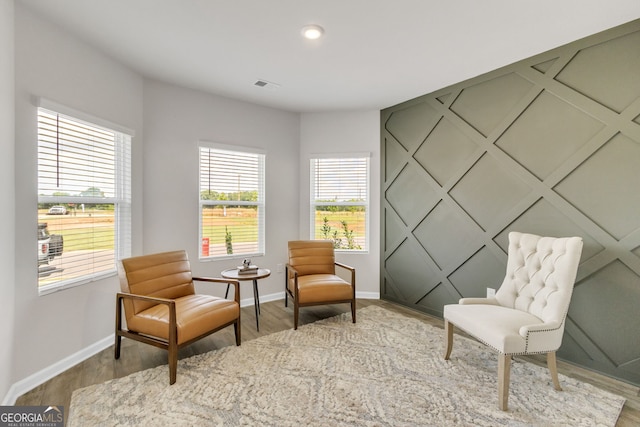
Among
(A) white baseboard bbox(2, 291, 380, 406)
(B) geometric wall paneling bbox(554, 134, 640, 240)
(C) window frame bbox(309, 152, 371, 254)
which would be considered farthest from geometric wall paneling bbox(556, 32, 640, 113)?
(A) white baseboard bbox(2, 291, 380, 406)

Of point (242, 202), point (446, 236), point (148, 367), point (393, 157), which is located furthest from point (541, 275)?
point (242, 202)

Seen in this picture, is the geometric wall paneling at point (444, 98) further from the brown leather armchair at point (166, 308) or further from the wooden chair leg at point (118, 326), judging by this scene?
the wooden chair leg at point (118, 326)

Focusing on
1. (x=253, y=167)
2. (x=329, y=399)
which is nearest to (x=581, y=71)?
(x=329, y=399)

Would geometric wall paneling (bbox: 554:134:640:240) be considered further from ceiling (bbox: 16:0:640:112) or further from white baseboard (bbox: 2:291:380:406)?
white baseboard (bbox: 2:291:380:406)

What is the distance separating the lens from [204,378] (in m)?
2.29

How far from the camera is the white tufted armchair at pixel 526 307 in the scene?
2.00m

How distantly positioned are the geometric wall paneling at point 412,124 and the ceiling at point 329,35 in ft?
1.23

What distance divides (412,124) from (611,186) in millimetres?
2114

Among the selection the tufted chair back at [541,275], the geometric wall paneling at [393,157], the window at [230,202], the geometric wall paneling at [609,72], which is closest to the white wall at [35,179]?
the window at [230,202]

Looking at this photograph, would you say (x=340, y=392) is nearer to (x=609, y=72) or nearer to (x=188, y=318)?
(x=188, y=318)

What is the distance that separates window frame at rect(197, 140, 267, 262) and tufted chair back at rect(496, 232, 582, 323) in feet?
9.61

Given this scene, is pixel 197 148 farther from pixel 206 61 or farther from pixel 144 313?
pixel 144 313

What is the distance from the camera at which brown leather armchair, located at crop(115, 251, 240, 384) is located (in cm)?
228

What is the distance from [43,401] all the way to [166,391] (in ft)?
2.59
